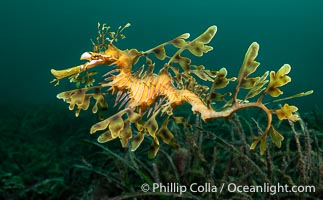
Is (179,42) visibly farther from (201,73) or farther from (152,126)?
(152,126)

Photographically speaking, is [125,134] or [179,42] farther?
[179,42]

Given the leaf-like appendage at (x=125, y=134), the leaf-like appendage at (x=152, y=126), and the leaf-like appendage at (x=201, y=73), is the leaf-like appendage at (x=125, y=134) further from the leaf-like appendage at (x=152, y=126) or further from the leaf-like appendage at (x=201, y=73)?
the leaf-like appendage at (x=201, y=73)

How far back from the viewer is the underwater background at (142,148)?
89.5 inches

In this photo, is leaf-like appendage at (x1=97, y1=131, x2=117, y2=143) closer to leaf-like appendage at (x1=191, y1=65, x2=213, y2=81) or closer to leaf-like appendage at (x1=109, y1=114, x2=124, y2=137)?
leaf-like appendage at (x1=109, y1=114, x2=124, y2=137)

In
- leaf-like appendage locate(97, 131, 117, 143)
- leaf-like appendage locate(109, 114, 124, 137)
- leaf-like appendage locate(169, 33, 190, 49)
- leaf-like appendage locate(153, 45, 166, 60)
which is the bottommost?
leaf-like appendage locate(97, 131, 117, 143)

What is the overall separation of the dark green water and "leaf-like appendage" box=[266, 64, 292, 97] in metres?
43.0

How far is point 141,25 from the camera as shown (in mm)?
74250

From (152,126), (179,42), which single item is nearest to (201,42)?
(179,42)

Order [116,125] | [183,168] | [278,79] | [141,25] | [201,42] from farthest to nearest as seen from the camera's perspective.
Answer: [141,25] < [183,168] < [201,42] < [116,125] < [278,79]

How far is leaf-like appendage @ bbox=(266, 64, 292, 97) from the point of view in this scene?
45.7 inches

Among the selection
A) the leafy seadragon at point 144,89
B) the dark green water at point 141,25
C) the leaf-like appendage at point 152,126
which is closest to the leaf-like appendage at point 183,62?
the leafy seadragon at point 144,89

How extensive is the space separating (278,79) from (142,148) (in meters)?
2.92

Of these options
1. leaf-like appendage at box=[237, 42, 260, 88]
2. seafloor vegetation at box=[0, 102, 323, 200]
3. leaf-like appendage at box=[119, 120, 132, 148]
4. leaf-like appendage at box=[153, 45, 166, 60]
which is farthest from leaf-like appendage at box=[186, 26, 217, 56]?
seafloor vegetation at box=[0, 102, 323, 200]

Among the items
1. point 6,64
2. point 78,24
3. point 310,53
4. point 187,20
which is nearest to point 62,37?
point 78,24
